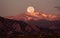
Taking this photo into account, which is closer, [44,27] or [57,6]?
[44,27]

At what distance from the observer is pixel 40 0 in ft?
6.59

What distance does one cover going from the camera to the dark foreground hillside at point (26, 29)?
0.98 meters

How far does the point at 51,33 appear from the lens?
1.03 metres

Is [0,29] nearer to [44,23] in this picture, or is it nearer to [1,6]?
[44,23]

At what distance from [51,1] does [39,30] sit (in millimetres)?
1112

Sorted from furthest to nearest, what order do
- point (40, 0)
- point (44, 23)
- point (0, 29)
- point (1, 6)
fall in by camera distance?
point (40, 0)
point (1, 6)
point (44, 23)
point (0, 29)

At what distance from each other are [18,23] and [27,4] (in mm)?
1006

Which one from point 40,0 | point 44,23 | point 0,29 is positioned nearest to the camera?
point 0,29

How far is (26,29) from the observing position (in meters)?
1.00

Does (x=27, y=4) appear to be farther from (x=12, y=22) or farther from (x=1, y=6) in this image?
(x=12, y=22)

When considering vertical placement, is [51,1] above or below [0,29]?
above

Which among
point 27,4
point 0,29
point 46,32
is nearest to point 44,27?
point 46,32

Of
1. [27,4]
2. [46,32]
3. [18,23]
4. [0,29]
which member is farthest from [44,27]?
[27,4]

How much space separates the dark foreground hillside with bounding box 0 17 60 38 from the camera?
3.21 feet
